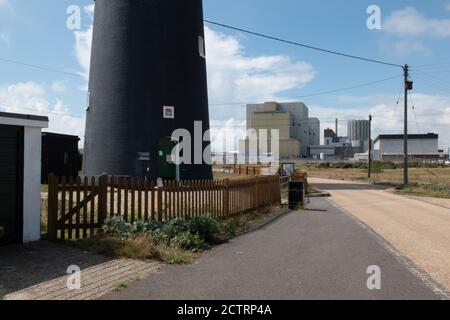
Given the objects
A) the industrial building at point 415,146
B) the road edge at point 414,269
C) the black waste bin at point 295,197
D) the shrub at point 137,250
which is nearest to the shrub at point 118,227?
the shrub at point 137,250

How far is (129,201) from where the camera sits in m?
11.8

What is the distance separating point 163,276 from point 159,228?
2604 mm

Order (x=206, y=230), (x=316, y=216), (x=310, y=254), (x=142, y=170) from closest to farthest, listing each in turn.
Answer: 1. (x=310, y=254)
2. (x=206, y=230)
3. (x=316, y=216)
4. (x=142, y=170)

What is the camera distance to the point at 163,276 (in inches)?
282

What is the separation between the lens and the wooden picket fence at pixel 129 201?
955 centimetres

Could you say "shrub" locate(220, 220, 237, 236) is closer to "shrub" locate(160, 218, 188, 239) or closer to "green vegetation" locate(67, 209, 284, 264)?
"green vegetation" locate(67, 209, 284, 264)

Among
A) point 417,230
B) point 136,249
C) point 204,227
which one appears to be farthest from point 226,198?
point 136,249

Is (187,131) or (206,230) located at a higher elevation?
(187,131)

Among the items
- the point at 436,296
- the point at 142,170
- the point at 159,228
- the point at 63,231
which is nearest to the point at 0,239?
the point at 63,231

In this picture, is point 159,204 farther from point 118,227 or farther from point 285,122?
point 285,122

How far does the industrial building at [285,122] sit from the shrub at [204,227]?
3957 inches

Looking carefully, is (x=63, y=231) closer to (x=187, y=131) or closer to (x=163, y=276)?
(x=163, y=276)

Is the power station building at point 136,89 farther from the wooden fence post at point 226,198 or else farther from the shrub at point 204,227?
the shrub at point 204,227
